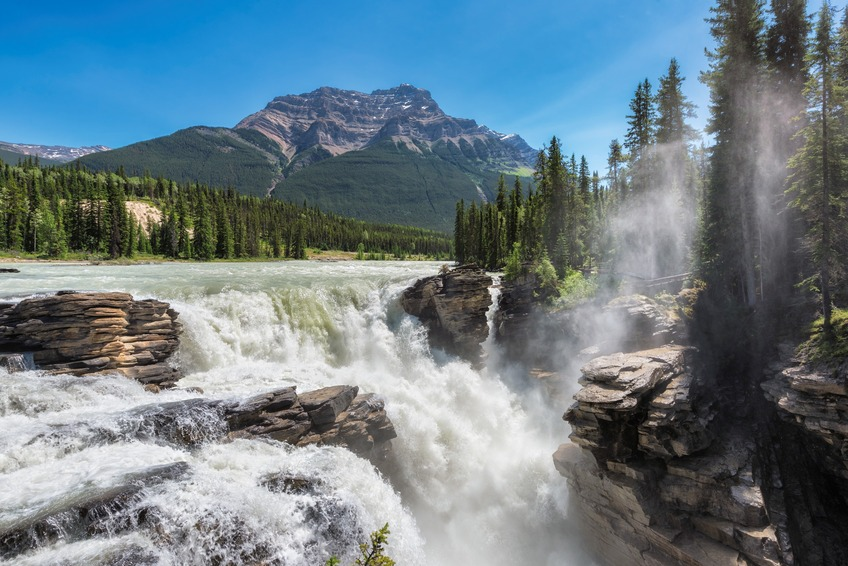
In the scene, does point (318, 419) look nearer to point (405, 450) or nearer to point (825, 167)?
point (405, 450)

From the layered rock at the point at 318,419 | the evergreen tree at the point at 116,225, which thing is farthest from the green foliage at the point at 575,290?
the evergreen tree at the point at 116,225

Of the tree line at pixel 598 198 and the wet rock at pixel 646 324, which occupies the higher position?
the tree line at pixel 598 198

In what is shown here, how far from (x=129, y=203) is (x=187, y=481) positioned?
421 ft

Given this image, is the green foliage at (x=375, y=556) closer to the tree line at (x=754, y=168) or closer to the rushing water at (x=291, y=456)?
the rushing water at (x=291, y=456)

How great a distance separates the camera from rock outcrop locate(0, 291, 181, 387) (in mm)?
15250

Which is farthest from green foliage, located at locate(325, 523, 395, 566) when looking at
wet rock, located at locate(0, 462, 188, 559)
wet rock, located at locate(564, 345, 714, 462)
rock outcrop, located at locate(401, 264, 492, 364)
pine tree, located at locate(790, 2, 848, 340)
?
rock outcrop, located at locate(401, 264, 492, 364)

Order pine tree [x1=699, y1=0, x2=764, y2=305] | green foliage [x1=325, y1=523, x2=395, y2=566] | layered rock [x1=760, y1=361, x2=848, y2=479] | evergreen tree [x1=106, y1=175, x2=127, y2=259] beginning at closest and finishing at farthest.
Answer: green foliage [x1=325, y1=523, x2=395, y2=566] < layered rock [x1=760, y1=361, x2=848, y2=479] < pine tree [x1=699, y1=0, x2=764, y2=305] < evergreen tree [x1=106, y1=175, x2=127, y2=259]

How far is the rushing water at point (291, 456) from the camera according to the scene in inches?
336

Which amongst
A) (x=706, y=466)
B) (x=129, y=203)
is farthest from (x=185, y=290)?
(x=129, y=203)

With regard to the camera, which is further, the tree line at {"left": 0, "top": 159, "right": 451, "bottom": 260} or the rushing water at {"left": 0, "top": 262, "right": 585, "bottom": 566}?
the tree line at {"left": 0, "top": 159, "right": 451, "bottom": 260}

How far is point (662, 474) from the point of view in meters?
14.9

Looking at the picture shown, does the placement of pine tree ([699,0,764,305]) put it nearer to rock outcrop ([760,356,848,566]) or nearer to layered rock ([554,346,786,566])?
rock outcrop ([760,356,848,566])

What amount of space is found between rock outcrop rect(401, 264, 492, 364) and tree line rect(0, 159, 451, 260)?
72240 millimetres

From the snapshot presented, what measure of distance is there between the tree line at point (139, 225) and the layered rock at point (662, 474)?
86787mm
